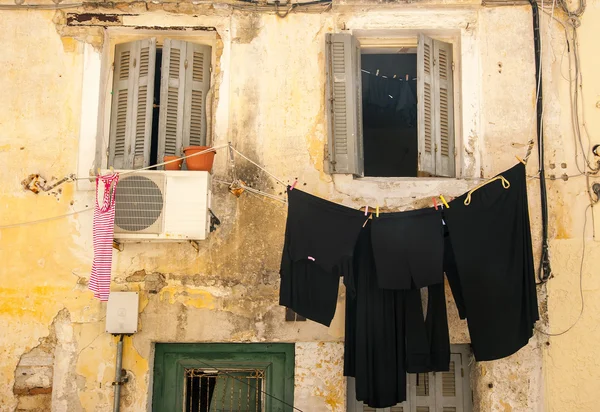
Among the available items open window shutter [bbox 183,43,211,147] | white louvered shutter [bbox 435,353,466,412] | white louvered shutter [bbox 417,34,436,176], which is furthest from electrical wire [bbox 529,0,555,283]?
open window shutter [bbox 183,43,211,147]

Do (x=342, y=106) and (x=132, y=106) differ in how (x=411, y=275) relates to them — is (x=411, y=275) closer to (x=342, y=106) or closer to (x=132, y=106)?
(x=342, y=106)

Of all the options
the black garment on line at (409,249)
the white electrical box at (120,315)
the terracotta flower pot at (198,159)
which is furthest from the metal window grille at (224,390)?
the terracotta flower pot at (198,159)

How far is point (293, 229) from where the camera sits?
16.5 ft

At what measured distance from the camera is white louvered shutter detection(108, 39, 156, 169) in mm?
5770

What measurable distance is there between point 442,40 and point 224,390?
392 cm

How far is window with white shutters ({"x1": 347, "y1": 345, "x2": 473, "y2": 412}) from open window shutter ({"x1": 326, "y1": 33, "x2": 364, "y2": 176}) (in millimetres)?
1913

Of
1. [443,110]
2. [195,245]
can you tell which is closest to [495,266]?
[443,110]

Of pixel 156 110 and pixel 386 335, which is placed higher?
pixel 156 110

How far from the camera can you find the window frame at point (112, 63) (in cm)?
578

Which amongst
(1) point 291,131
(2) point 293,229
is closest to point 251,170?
(1) point 291,131

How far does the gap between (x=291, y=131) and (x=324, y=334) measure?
186cm

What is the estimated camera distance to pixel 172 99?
5.87m

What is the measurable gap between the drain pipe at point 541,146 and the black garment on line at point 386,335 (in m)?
0.99

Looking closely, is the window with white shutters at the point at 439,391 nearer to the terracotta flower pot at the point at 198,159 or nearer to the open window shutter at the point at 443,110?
the open window shutter at the point at 443,110
